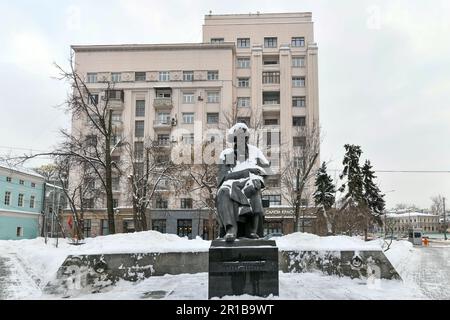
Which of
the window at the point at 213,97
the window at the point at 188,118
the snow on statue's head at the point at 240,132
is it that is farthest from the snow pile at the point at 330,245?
the window at the point at 213,97

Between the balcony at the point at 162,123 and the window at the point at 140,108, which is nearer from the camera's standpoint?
the balcony at the point at 162,123

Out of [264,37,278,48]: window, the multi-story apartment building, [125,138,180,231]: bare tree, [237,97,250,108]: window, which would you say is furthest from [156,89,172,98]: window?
[125,138,180,231]: bare tree

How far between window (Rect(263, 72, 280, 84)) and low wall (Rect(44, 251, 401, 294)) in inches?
1608

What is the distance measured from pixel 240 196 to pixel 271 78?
44.6 meters

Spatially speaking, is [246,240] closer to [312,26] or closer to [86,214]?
[86,214]

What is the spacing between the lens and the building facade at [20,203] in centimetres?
4278

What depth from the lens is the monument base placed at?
6.71 meters

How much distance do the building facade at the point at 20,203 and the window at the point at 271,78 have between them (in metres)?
31.0

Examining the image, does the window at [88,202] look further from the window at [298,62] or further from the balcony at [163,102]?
the window at [298,62]

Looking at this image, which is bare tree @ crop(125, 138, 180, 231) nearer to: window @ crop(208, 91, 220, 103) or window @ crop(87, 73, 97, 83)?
window @ crop(208, 91, 220, 103)

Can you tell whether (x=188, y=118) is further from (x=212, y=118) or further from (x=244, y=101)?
(x=244, y=101)

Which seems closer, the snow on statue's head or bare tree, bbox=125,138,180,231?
the snow on statue's head

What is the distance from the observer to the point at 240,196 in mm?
7238
